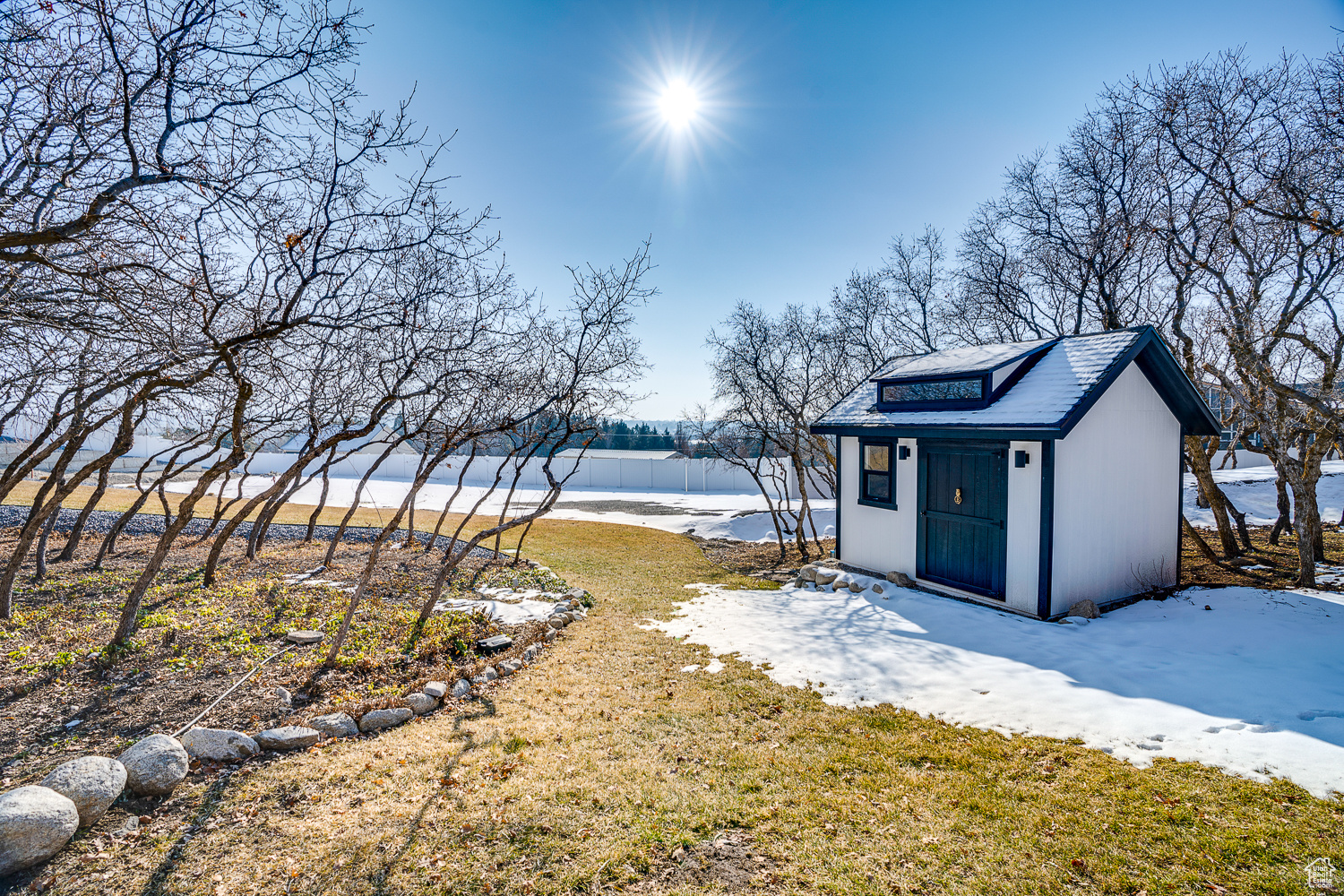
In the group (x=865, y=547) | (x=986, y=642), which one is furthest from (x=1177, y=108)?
(x=986, y=642)

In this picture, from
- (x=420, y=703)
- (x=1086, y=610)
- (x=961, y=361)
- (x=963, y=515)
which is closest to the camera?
(x=420, y=703)

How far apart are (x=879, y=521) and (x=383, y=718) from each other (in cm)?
A: 681

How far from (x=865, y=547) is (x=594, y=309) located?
5468 mm

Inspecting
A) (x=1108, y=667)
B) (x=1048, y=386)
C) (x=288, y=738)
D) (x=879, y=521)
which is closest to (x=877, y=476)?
(x=879, y=521)

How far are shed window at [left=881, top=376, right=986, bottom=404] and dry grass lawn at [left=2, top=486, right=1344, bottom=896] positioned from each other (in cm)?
479

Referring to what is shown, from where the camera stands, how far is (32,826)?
226 centimetres

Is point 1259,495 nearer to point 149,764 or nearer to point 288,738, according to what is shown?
point 288,738

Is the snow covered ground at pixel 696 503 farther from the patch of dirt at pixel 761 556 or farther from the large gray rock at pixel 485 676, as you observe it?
the large gray rock at pixel 485 676

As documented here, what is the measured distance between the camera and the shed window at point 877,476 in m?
7.93

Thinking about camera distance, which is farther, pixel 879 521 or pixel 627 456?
pixel 627 456

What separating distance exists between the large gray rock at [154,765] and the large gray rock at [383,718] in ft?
3.25

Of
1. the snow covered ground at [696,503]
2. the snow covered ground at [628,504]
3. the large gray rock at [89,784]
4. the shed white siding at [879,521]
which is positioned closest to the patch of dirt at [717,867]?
the large gray rock at [89,784]

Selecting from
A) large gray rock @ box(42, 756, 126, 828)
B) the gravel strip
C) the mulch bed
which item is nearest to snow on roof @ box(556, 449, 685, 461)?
the gravel strip

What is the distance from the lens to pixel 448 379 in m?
5.55
